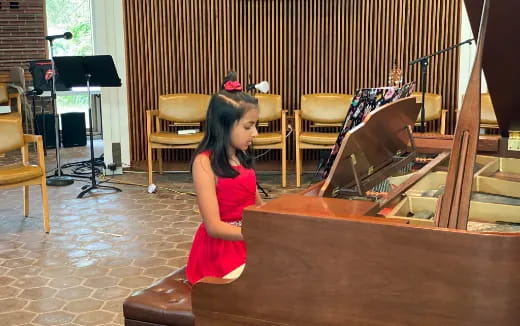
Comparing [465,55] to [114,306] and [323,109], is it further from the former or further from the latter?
[114,306]

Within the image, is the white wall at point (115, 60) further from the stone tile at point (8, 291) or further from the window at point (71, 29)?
the stone tile at point (8, 291)

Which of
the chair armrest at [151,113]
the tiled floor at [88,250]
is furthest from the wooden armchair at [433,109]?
the chair armrest at [151,113]

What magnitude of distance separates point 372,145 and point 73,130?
9.15m

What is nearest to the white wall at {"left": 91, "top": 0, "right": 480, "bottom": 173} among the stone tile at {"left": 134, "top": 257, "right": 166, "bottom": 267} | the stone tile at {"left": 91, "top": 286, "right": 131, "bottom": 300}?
the stone tile at {"left": 134, "top": 257, "right": 166, "bottom": 267}

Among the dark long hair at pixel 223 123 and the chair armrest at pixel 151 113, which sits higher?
the dark long hair at pixel 223 123

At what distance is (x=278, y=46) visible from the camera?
8078 millimetres

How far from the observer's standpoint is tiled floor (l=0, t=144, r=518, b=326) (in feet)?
12.3

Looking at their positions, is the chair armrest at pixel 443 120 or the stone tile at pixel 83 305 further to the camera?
the chair armrest at pixel 443 120

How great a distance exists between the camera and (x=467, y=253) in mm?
1523

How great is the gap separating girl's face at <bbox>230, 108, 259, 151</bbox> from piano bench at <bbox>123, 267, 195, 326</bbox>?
25.7 inches

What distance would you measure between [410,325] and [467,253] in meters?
0.26

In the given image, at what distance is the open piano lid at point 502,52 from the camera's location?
208cm

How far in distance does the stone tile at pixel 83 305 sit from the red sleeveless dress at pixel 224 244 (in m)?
1.36

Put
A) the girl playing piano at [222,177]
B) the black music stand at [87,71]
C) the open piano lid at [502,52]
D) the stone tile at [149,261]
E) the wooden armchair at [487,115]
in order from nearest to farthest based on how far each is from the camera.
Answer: the open piano lid at [502,52], the girl playing piano at [222,177], the stone tile at [149,261], the black music stand at [87,71], the wooden armchair at [487,115]
